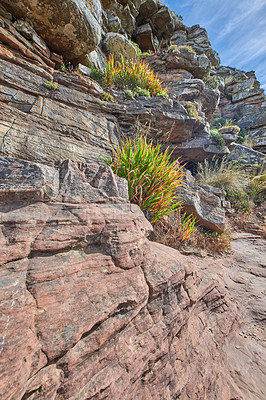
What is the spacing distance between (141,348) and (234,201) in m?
6.45

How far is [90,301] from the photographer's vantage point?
127cm

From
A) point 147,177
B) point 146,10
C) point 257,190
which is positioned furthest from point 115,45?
point 257,190

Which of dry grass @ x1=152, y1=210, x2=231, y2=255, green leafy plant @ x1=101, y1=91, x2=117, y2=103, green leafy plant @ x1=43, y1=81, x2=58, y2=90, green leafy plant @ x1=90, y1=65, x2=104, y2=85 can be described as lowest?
dry grass @ x1=152, y1=210, x2=231, y2=255

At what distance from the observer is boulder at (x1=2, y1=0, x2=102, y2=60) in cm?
356

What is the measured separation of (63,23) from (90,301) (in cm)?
589

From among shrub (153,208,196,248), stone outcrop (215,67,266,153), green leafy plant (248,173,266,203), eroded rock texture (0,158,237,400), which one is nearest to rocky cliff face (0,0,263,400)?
eroded rock texture (0,158,237,400)

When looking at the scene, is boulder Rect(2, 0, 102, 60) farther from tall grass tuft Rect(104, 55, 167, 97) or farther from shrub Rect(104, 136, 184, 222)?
shrub Rect(104, 136, 184, 222)

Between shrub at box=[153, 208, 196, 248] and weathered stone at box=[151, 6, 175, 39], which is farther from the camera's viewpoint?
weathered stone at box=[151, 6, 175, 39]

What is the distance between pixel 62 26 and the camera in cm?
395

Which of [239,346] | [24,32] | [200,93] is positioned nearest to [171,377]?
[239,346]

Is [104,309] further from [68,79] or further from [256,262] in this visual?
[68,79]

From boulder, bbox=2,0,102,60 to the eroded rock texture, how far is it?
4.37 meters

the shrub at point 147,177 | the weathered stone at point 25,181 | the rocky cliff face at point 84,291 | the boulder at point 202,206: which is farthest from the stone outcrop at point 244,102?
the weathered stone at point 25,181

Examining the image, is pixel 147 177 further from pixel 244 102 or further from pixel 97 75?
pixel 244 102
